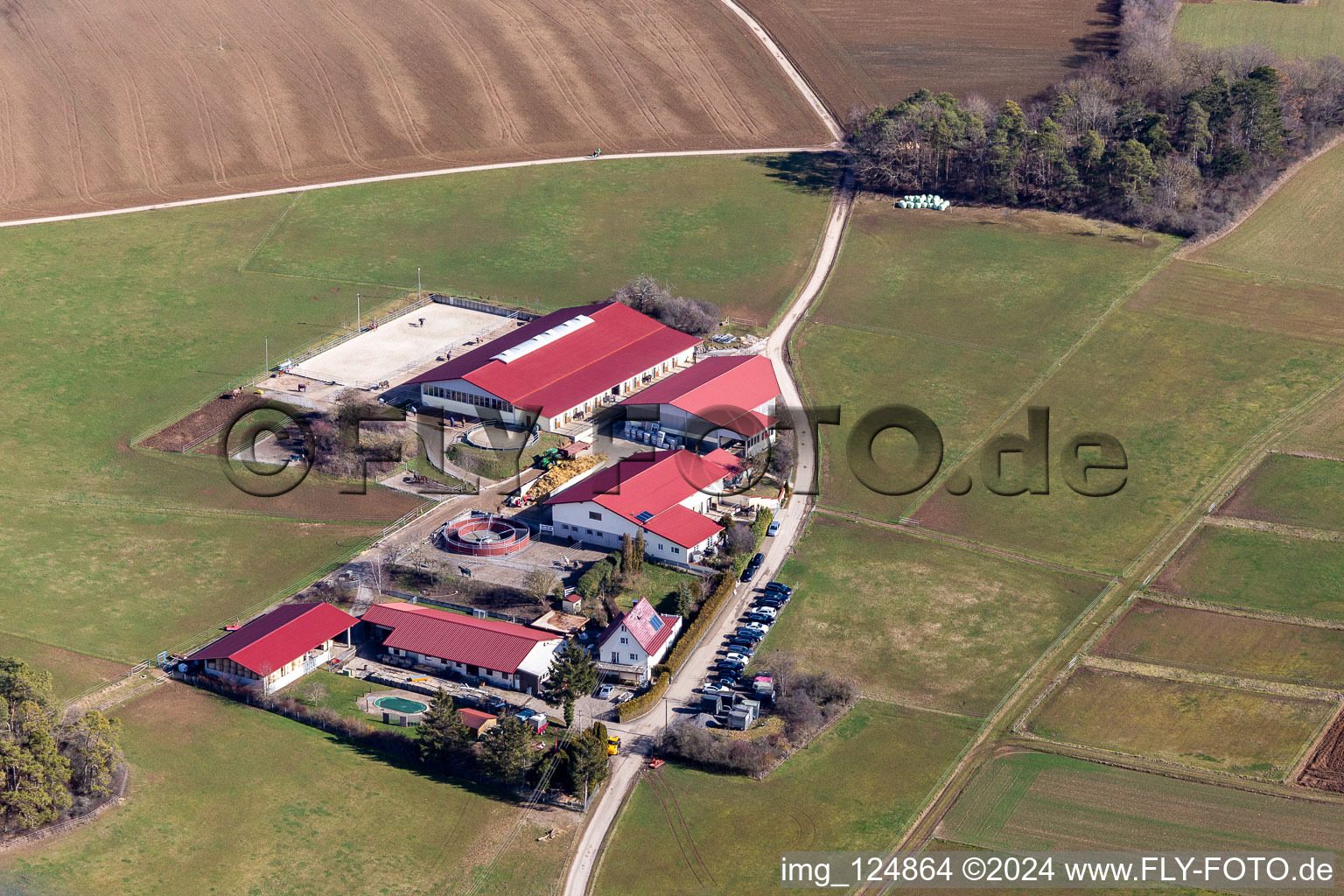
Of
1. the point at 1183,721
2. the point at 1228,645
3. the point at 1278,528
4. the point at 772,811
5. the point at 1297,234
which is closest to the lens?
the point at 772,811

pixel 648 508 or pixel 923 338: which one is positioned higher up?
pixel 923 338

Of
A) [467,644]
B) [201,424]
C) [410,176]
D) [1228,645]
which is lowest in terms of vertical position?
[1228,645]

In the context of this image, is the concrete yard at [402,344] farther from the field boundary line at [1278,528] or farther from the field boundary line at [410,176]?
the field boundary line at [1278,528]

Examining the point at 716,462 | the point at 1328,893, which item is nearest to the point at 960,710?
the point at 1328,893

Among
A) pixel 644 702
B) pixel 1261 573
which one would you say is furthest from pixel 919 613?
pixel 1261 573

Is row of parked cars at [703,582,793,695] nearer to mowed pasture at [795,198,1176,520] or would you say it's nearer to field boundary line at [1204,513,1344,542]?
mowed pasture at [795,198,1176,520]

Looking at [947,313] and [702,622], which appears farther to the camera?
[947,313]

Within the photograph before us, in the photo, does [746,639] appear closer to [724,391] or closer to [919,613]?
[919,613]

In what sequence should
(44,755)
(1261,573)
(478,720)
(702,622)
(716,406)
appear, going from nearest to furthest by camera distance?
1. (44,755)
2. (478,720)
3. (702,622)
4. (1261,573)
5. (716,406)
